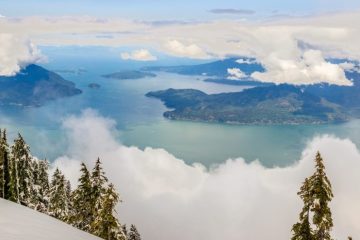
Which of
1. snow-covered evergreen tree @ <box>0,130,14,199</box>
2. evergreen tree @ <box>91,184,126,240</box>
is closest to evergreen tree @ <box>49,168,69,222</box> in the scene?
snow-covered evergreen tree @ <box>0,130,14,199</box>

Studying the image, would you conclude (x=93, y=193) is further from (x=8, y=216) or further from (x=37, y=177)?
(x=37, y=177)

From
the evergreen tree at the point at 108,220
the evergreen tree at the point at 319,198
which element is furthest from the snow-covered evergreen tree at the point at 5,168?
the evergreen tree at the point at 319,198

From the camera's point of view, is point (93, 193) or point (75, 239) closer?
point (75, 239)

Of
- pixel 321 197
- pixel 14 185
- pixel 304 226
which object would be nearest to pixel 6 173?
pixel 14 185

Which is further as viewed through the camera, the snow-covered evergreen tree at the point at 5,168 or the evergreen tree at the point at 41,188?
the evergreen tree at the point at 41,188

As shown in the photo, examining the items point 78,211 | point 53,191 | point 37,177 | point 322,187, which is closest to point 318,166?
point 322,187

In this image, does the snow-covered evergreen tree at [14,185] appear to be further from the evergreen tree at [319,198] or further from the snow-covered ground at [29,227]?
the evergreen tree at [319,198]

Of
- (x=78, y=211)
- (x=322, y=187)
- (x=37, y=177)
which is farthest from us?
(x=37, y=177)

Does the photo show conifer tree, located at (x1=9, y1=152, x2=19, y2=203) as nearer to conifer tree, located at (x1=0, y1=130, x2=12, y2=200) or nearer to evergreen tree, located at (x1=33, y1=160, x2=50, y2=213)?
conifer tree, located at (x1=0, y1=130, x2=12, y2=200)
